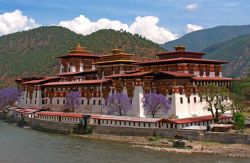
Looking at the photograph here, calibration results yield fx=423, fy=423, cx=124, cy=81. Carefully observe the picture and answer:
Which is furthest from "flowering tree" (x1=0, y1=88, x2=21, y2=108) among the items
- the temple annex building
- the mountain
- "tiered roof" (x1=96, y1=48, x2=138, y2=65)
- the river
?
the river

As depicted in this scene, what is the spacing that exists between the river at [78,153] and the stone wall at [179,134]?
345 centimetres

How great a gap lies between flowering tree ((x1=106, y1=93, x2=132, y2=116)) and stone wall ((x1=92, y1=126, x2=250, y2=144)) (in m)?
7.00

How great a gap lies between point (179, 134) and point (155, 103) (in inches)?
447

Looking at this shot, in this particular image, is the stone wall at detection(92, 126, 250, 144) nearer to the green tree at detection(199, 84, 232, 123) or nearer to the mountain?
the green tree at detection(199, 84, 232, 123)

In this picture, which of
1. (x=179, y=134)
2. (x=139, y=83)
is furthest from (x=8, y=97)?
(x=179, y=134)

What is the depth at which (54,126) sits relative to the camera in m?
74.4

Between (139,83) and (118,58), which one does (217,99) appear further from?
(118,58)

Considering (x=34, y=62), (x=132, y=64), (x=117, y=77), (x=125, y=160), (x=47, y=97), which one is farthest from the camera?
(x=34, y=62)

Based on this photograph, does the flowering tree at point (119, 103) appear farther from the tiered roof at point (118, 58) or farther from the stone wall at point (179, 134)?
the tiered roof at point (118, 58)

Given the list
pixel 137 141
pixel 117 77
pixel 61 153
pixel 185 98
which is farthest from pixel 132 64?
pixel 61 153

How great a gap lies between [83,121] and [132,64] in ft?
67.6

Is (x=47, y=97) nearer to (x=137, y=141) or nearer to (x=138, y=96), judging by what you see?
(x=138, y=96)

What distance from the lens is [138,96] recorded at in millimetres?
69812

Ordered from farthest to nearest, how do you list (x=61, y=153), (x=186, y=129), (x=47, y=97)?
1. (x=47, y=97)
2. (x=186, y=129)
3. (x=61, y=153)
